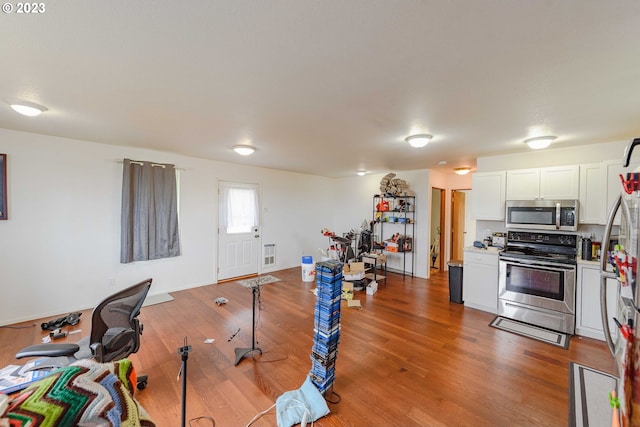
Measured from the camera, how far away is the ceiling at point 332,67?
1254 millimetres

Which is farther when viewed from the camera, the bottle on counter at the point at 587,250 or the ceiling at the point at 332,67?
the bottle on counter at the point at 587,250

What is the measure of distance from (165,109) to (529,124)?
145 inches

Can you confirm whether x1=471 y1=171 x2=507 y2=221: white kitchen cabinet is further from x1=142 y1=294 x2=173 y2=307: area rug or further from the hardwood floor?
x1=142 y1=294 x2=173 y2=307: area rug

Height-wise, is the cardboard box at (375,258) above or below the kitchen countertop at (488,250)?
below

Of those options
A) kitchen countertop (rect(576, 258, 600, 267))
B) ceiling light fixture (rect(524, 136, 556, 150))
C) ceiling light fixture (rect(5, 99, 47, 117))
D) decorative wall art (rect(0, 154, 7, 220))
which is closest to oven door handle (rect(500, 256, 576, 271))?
kitchen countertop (rect(576, 258, 600, 267))

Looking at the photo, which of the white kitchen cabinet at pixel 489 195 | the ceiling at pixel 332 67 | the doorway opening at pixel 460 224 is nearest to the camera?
the ceiling at pixel 332 67

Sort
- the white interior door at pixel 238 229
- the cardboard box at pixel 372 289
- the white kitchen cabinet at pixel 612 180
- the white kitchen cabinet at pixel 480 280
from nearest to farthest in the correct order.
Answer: the white kitchen cabinet at pixel 612 180
the white kitchen cabinet at pixel 480 280
the cardboard box at pixel 372 289
the white interior door at pixel 238 229

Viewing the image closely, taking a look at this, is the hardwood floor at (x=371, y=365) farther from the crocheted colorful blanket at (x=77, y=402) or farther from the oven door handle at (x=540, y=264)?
the crocheted colorful blanket at (x=77, y=402)

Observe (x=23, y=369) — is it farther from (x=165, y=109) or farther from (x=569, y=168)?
(x=569, y=168)

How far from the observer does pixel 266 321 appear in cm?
356

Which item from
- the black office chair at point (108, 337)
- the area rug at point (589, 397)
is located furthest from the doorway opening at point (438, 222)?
the black office chair at point (108, 337)

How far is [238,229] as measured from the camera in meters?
5.60

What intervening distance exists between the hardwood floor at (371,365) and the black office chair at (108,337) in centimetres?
51

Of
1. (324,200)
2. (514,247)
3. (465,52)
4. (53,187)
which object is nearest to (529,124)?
(465,52)
